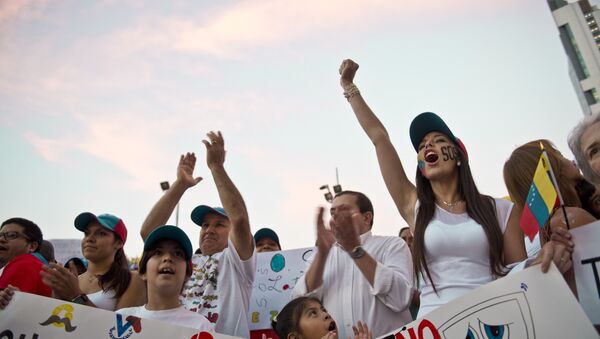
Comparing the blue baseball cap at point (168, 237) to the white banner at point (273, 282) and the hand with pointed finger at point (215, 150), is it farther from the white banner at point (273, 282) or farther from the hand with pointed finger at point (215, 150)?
the white banner at point (273, 282)

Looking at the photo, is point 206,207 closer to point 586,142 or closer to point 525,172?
point 525,172

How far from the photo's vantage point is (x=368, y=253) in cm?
263

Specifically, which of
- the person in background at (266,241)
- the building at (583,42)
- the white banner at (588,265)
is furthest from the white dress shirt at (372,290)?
the building at (583,42)

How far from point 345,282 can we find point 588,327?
142 cm

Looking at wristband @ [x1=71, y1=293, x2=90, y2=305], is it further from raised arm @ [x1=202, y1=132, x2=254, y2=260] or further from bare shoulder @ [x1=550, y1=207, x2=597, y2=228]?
bare shoulder @ [x1=550, y1=207, x2=597, y2=228]

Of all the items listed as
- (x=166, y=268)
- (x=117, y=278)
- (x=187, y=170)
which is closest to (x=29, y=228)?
(x=117, y=278)

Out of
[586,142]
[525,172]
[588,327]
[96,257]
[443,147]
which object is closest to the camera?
[588,327]

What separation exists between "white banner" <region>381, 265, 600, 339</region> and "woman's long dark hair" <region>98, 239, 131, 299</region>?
2341 millimetres

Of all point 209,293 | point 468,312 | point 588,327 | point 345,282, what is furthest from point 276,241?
point 588,327

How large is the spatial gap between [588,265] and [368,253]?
1.10 m

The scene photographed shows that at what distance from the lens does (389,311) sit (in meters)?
2.76

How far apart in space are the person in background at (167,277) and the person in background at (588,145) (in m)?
2.33

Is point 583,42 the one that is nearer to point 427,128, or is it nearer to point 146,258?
point 427,128

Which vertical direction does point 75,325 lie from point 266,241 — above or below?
below
